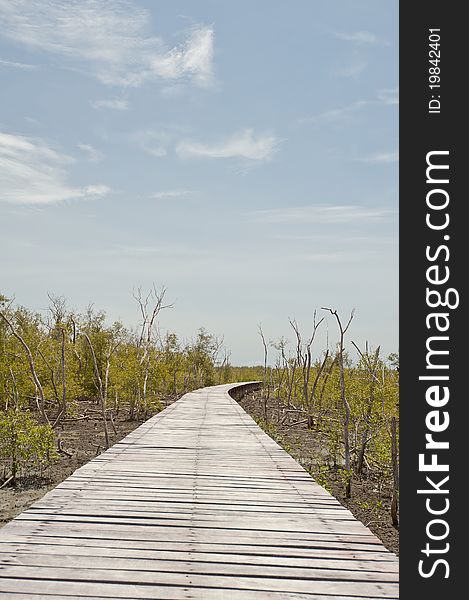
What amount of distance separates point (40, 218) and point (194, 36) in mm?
6219

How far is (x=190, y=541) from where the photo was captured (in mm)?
3270

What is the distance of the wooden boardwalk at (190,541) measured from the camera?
266 cm

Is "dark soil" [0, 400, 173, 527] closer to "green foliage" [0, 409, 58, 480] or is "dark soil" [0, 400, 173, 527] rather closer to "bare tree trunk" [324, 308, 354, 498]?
"green foliage" [0, 409, 58, 480]

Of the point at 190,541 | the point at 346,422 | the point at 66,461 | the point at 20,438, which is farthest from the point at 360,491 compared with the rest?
the point at 190,541

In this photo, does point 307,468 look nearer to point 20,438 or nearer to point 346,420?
point 346,420

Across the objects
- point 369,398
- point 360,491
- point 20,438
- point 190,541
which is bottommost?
point 360,491

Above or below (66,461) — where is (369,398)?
above

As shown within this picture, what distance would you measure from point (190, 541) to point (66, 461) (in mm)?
6948

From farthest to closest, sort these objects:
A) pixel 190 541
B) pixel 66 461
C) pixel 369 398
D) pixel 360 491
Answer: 1. pixel 66 461
2. pixel 369 398
3. pixel 360 491
4. pixel 190 541

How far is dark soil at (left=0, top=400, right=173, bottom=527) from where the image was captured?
23.8ft

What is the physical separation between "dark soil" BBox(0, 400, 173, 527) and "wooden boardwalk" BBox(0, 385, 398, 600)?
8.19 feet

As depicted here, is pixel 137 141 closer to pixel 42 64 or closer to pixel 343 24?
pixel 42 64

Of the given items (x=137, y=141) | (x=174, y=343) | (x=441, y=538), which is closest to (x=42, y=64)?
(x=137, y=141)

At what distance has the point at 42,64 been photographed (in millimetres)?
7562
